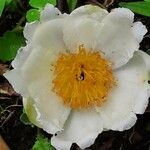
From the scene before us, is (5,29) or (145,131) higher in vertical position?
(5,29)

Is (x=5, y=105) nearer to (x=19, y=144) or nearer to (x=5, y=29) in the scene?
(x=19, y=144)

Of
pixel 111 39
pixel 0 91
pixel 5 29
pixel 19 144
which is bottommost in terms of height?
pixel 19 144

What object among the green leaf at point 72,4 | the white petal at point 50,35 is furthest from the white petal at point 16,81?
the green leaf at point 72,4

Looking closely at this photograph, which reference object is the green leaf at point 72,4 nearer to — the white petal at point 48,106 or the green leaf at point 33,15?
the green leaf at point 33,15

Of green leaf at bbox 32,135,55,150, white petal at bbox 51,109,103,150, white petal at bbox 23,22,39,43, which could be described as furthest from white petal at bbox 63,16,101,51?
green leaf at bbox 32,135,55,150

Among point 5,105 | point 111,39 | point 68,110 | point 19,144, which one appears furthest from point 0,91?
point 111,39

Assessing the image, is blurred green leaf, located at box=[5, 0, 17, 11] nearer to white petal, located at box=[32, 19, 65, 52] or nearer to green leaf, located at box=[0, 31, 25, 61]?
green leaf, located at box=[0, 31, 25, 61]
